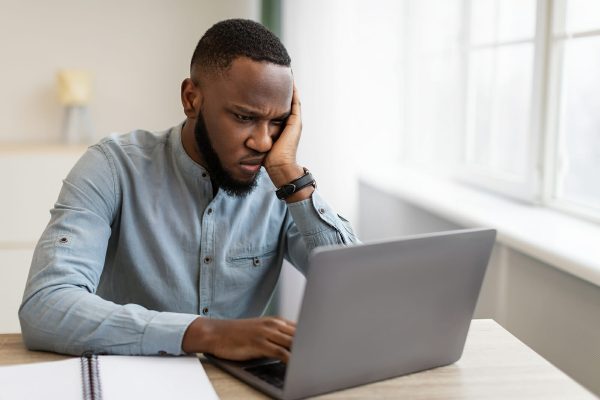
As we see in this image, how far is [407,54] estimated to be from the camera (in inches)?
145

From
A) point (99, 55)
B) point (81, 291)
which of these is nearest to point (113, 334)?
point (81, 291)

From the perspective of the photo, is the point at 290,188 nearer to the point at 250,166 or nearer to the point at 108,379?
the point at 250,166

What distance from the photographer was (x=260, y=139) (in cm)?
158

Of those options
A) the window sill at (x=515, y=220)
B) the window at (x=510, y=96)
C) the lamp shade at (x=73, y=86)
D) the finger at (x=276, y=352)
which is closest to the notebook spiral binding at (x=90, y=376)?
the finger at (x=276, y=352)

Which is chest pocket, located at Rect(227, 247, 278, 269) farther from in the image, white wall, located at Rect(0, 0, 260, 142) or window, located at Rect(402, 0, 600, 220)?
white wall, located at Rect(0, 0, 260, 142)

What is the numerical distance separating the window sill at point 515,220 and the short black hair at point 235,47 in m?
0.75

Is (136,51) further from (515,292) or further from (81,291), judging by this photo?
(81,291)

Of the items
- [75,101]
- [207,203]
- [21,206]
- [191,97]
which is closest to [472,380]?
[207,203]

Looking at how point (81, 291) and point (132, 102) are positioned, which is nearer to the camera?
point (81, 291)

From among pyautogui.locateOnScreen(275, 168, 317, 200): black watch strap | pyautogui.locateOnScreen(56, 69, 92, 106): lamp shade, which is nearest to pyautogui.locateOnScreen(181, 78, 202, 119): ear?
pyautogui.locateOnScreen(275, 168, 317, 200): black watch strap

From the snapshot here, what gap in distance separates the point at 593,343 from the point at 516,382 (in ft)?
2.08

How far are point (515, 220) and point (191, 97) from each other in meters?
1.02

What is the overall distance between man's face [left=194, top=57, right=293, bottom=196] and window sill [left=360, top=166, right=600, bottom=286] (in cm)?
70

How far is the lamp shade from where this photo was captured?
379 cm
